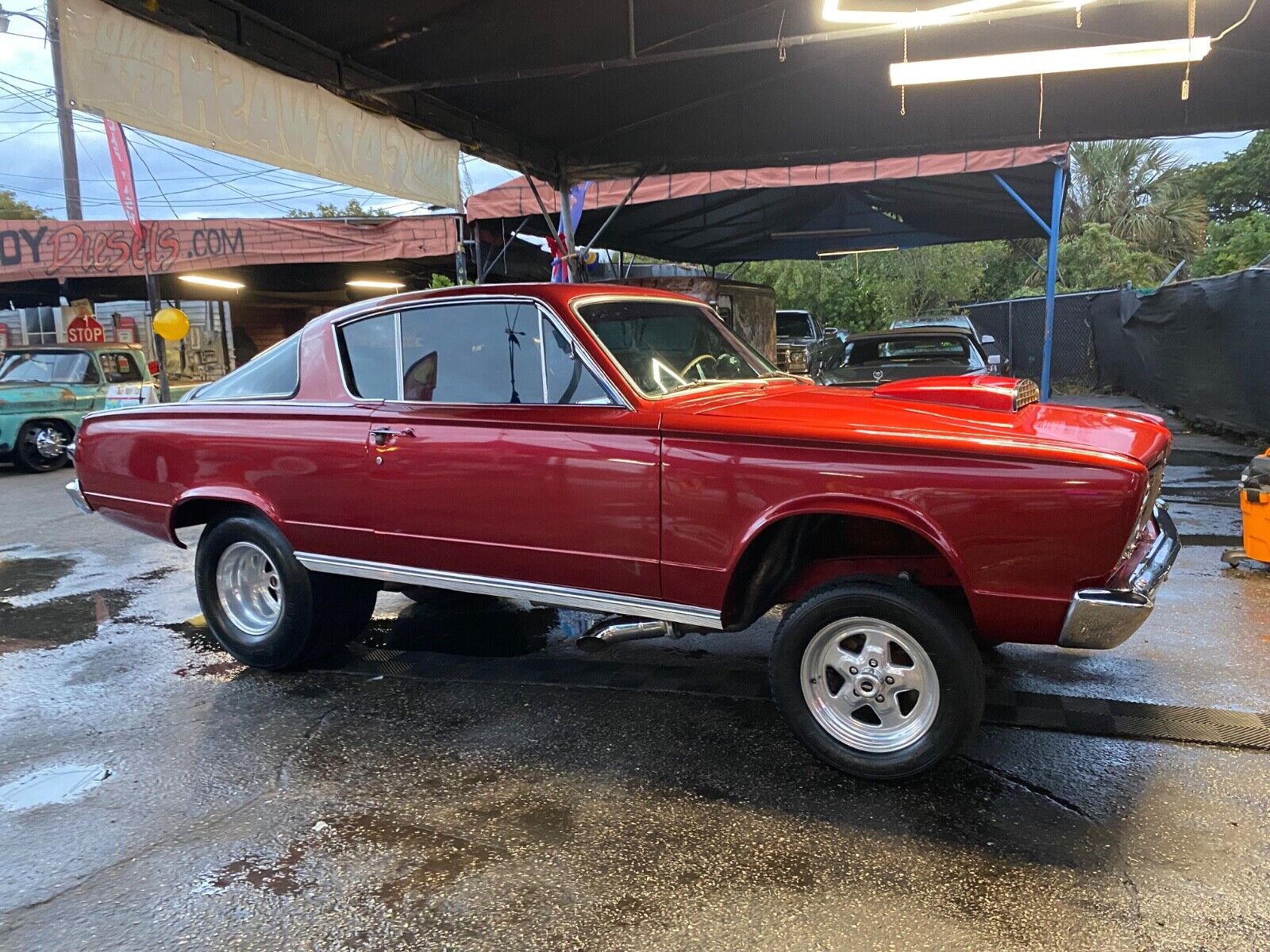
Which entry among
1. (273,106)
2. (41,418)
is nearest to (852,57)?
(273,106)

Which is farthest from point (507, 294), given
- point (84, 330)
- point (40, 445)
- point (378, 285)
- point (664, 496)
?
point (378, 285)

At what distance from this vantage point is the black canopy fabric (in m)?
6.24

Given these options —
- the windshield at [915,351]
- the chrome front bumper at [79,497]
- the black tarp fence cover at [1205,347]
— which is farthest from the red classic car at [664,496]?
the black tarp fence cover at [1205,347]

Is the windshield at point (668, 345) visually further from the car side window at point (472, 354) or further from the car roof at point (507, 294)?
the car side window at point (472, 354)

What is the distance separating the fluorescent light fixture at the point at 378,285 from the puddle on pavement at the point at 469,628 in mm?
14300

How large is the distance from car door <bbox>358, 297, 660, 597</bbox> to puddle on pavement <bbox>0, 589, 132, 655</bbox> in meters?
2.59

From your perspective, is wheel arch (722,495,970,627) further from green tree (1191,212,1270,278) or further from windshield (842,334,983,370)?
green tree (1191,212,1270,278)

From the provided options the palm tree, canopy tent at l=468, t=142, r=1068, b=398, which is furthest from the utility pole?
the palm tree

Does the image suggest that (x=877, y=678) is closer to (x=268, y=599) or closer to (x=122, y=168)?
(x=268, y=599)

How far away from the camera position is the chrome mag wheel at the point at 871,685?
10.2ft

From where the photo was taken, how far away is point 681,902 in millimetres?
2559

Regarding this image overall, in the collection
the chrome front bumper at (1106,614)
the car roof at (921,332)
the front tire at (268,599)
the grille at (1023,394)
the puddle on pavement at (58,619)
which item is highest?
the car roof at (921,332)

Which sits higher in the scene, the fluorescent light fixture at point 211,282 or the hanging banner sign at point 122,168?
the hanging banner sign at point 122,168

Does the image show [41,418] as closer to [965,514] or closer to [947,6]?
[947,6]
